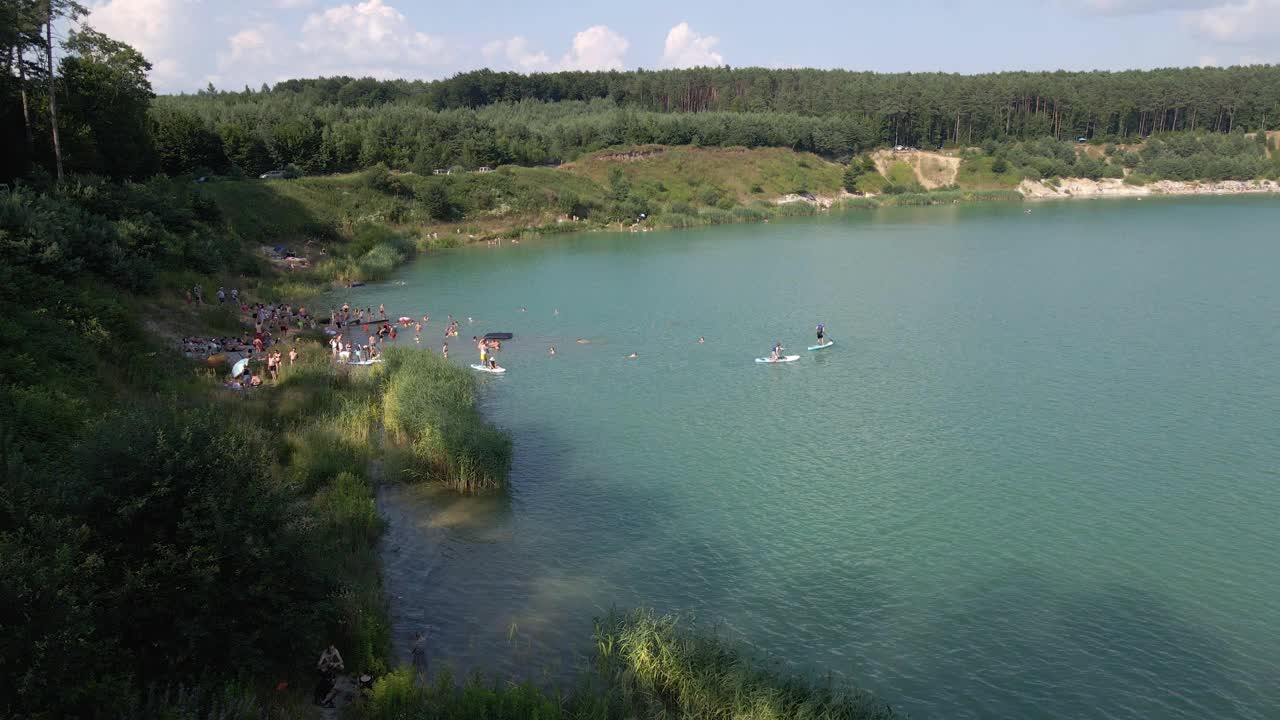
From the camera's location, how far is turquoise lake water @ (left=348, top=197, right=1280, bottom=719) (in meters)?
18.7

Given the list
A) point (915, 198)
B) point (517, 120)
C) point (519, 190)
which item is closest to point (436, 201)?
point (519, 190)

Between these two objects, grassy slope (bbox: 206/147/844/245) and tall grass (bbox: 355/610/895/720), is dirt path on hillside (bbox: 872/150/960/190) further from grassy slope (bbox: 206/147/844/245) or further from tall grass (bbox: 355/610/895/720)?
tall grass (bbox: 355/610/895/720)

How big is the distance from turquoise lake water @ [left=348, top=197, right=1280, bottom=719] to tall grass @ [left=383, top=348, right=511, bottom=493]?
895mm

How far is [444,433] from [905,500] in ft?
46.9

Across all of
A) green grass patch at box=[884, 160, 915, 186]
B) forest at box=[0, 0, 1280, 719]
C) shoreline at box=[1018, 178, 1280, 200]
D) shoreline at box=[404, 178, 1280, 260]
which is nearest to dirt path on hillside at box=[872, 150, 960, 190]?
green grass patch at box=[884, 160, 915, 186]

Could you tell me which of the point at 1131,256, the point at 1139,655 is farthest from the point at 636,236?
the point at 1139,655

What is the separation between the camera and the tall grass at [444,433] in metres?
26.9

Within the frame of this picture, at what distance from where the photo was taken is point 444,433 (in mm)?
27656

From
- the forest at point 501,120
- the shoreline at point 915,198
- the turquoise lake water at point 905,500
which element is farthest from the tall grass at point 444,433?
the shoreline at point 915,198

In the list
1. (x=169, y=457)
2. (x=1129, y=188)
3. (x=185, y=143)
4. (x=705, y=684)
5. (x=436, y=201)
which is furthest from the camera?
(x=1129, y=188)

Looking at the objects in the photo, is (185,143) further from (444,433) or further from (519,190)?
(444,433)

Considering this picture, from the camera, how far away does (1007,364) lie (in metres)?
42.5

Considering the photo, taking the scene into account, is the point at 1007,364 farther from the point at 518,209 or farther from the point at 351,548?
the point at 518,209

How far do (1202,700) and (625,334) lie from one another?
36.9m
